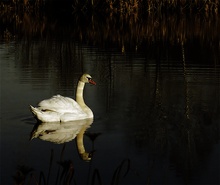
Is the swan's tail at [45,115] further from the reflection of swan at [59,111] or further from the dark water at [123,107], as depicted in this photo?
the dark water at [123,107]

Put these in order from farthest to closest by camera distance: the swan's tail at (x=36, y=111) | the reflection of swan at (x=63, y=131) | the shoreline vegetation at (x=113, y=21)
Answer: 1. the shoreline vegetation at (x=113, y=21)
2. the swan's tail at (x=36, y=111)
3. the reflection of swan at (x=63, y=131)

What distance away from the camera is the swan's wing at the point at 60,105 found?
11195mm

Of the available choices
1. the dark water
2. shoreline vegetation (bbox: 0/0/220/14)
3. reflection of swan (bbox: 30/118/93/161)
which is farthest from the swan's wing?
shoreline vegetation (bbox: 0/0/220/14)

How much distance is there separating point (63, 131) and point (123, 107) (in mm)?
2229

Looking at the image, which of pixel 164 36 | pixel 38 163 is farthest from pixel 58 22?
pixel 38 163

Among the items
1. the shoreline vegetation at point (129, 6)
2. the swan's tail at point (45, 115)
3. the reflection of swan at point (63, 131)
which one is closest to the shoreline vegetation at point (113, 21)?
the shoreline vegetation at point (129, 6)

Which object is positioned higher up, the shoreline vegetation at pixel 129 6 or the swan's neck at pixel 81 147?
the shoreline vegetation at pixel 129 6

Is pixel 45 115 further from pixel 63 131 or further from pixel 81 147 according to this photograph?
pixel 81 147

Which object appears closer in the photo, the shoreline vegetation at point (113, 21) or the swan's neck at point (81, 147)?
the swan's neck at point (81, 147)

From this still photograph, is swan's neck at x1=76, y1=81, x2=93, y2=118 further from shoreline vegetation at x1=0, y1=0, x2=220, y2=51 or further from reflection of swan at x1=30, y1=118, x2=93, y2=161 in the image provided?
shoreline vegetation at x1=0, y1=0, x2=220, y2=51

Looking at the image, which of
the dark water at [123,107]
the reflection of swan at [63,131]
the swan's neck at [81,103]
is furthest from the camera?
the swan's neck at [81,103]

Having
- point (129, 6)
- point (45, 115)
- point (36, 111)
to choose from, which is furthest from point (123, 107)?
point (129, 6)

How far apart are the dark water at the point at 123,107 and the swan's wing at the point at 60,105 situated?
42cm

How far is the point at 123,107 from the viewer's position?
12.8m
